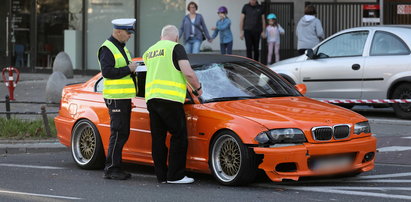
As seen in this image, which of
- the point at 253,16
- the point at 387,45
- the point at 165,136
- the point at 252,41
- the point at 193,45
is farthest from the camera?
the point at 252,41

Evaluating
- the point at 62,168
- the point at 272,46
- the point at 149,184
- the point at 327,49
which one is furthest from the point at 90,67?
the point at 149,184

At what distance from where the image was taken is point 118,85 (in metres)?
9.18

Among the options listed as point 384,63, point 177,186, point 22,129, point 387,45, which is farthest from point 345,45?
point 177,186

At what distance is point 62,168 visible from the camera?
33.3 ft

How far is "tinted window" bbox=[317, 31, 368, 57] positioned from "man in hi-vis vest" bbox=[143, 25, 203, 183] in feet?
21.4

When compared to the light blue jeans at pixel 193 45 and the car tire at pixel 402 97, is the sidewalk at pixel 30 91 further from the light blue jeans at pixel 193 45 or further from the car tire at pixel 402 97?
the car tire at pixel 402 97

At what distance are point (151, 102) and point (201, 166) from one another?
85 centimetres

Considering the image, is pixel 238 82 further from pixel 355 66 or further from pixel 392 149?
pixel 355 66

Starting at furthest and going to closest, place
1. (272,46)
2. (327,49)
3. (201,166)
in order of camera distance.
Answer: (272,46), (327,49), (201,166)

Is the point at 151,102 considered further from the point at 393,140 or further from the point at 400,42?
the point at 400,42

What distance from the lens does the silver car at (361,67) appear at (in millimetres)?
14031

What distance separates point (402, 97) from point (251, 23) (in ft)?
21.1

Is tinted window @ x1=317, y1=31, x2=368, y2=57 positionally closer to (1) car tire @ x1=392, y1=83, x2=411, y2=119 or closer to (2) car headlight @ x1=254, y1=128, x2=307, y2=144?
(1) car tire @ x1=392, y1=83, x2=411, y2=119

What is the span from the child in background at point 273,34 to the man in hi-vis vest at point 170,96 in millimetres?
12414
